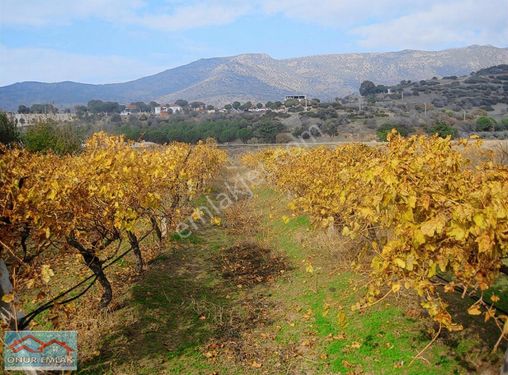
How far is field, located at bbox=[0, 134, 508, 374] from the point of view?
19.1ft

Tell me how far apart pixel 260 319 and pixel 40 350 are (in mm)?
3861

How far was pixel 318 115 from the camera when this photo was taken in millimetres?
60188

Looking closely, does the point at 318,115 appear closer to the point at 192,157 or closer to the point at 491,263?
the point at 192,157

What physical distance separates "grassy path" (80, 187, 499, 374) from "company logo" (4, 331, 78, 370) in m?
0.38

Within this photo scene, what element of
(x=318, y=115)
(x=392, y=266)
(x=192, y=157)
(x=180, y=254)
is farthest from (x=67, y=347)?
(x=318, y=115)

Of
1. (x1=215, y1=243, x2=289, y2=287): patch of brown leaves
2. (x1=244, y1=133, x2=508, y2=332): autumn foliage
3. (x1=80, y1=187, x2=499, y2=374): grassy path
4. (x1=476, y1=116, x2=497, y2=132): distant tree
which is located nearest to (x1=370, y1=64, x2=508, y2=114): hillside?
(x1=476, y1=116, x2=497, y2=132): distant tree

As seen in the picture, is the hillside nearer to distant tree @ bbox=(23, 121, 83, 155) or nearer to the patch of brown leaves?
distant tree @ bbox=(23, 121, 83, 155)

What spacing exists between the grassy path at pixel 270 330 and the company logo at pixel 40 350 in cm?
38

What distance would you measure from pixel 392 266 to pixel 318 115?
58573mm

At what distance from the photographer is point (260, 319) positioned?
7590mm

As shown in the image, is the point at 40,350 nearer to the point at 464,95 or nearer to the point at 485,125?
the point at 485,125

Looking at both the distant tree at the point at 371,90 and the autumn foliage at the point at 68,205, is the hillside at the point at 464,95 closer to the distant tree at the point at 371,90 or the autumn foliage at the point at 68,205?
the distant tree at the point at 371,90

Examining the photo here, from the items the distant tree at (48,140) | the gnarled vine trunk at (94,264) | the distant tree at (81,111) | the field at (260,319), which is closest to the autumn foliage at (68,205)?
the gnarled vine trunk at (94,264)

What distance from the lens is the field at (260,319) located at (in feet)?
19.1
